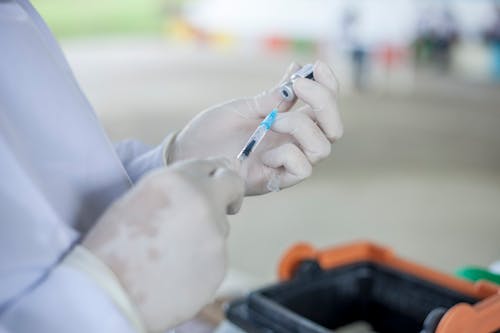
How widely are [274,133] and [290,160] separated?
2.8 inches

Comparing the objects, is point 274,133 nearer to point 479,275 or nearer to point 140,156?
point 140,156

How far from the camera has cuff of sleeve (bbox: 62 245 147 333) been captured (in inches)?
16.3

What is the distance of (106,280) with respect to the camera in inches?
16.4

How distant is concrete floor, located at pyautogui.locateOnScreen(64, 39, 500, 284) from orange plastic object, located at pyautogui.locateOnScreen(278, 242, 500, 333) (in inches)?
22.4

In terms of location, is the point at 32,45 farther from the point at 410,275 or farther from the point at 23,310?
the point at 410,275

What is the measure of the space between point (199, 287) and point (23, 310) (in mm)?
113

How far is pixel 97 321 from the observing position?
16.1 inches

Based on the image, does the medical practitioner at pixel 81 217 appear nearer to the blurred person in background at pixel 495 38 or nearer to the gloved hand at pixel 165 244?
the gloved hand at pixel 165 244

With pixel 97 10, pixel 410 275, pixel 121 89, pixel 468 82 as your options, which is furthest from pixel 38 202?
pixel 97 10

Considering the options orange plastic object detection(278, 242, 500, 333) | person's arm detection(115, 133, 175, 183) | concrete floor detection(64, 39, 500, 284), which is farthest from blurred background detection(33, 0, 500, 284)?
orange plastic object detection(278, 242, 500, 333)

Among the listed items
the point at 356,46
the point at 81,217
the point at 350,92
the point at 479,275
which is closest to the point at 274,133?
the point at 81,217

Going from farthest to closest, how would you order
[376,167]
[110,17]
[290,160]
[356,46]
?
[110,17] < [356,46] < [376,167] < [290,160]

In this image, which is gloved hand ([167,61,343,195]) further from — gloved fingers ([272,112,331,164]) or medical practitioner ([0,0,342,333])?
medical practitioner ([0,0,342,333])

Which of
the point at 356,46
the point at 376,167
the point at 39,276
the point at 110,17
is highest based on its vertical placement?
the point at 39,276
